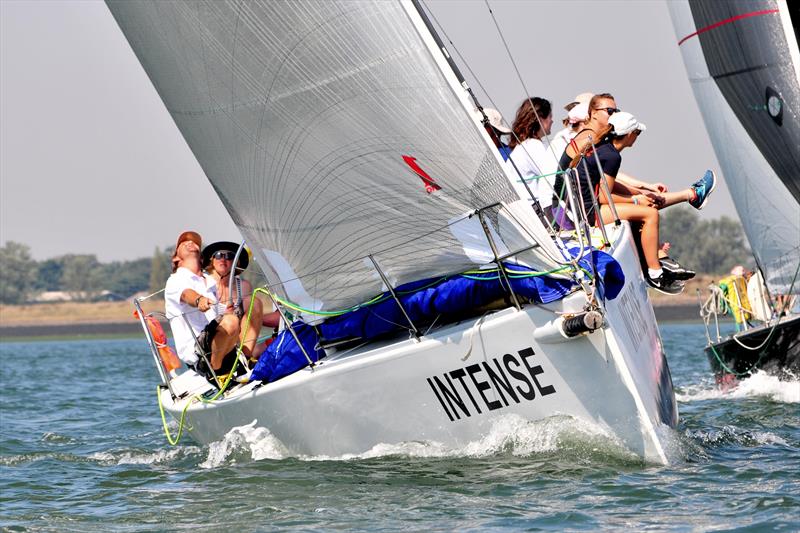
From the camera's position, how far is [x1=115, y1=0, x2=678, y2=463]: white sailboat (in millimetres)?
5785

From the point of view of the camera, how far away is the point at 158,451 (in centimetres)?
851

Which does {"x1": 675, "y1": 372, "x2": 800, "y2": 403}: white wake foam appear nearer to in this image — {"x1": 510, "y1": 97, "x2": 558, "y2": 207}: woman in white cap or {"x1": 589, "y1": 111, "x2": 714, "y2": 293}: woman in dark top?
{"x1": 589, "y1": 111, "x2": 714, "y2": 293}: woman in dark top

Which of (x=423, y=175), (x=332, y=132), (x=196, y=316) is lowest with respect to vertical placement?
(x=196, y=316)

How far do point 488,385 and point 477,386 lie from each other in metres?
0.06

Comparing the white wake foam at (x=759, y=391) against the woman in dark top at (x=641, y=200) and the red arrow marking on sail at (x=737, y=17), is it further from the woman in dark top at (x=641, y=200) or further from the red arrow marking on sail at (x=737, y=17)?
the woman in dark top at (x=641, y=200)

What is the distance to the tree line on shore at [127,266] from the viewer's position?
309ft

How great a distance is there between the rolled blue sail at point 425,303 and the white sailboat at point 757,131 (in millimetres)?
5614

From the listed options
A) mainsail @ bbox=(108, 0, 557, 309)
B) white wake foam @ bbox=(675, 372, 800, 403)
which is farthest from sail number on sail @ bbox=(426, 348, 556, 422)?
white wake foam @ bbox=(675, 372, 800, 403)

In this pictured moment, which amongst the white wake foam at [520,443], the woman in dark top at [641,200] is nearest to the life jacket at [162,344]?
the white wake foam at [520,443]

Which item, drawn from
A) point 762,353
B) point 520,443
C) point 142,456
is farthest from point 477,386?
point 762,353

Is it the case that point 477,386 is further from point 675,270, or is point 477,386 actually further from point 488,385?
point 675,270

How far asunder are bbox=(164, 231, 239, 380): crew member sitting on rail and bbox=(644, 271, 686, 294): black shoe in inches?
105

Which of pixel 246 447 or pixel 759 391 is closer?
pixel 246 447

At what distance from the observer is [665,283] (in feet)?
24.8
